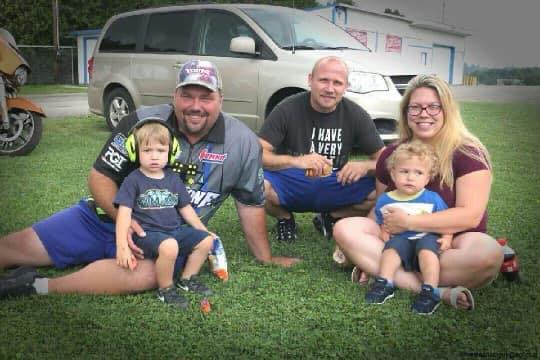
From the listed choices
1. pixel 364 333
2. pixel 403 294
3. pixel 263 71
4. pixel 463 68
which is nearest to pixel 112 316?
pixel 364 333

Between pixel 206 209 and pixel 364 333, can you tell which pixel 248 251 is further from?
pixel 364 333

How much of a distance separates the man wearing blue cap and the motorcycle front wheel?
220 cm

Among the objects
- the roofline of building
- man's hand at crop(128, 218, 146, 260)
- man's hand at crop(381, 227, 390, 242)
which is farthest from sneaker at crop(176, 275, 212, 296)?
the roofline of building

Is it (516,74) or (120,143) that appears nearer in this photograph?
(516,74)

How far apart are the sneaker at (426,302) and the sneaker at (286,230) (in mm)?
989

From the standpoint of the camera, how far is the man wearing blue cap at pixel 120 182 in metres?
2.02

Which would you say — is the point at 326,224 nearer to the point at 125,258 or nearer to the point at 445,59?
the point at 125,258

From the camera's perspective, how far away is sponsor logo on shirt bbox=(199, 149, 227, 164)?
2195mm

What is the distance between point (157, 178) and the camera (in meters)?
2.04

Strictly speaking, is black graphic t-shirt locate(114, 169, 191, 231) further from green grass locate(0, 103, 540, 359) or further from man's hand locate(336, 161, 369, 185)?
man's hand locate(336, 161, 369, 185)

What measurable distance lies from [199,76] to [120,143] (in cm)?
37

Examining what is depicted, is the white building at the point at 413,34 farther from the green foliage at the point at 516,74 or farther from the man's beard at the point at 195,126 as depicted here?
the man's beard at the point at 195,126

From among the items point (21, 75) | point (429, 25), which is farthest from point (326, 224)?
point (429, 25)

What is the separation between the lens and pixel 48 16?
1.25 meters
